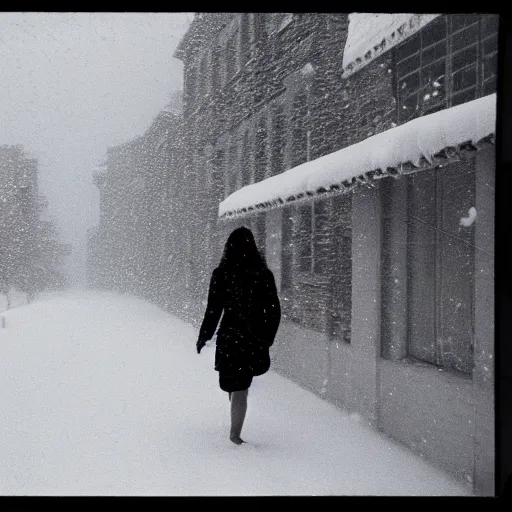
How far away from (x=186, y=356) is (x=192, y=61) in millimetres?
10092

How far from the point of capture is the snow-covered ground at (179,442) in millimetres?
4027

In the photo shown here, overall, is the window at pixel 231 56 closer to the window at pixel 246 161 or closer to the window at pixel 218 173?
the window at pixel 218 173

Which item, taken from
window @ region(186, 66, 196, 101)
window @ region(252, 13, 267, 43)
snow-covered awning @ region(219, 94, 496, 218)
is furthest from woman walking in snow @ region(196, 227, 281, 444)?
window @ region(186, 66, 196, 101)

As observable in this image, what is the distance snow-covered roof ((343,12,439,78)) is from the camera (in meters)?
5.66

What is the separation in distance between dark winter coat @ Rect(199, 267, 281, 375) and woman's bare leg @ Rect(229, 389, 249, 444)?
34cm

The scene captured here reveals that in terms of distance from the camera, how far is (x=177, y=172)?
795 inches

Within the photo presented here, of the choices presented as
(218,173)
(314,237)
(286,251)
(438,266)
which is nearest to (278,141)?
(286,251)

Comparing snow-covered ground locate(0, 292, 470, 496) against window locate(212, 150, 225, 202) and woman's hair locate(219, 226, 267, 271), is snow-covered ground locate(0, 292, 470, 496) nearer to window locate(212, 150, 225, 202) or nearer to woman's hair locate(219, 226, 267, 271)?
woman's hair locate(219, 226, 267, 271)

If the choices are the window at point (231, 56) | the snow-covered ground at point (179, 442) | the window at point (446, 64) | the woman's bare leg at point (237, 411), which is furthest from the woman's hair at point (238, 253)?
the window at point (231, 56)

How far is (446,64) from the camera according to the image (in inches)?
217

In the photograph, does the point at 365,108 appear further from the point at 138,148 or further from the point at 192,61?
the point at 138,148

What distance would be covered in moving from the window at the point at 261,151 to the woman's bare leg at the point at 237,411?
23.1ft

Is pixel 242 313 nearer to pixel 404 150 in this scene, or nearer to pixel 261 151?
pixel 404 150

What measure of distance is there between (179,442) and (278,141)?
6.57 metres
